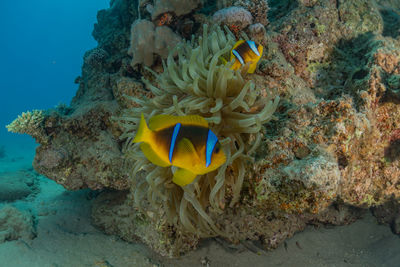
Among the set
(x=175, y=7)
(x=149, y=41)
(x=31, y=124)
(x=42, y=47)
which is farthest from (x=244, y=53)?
(x=42, y=47)

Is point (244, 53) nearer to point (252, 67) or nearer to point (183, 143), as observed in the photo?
point (252, 67)

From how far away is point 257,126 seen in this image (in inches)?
79.2

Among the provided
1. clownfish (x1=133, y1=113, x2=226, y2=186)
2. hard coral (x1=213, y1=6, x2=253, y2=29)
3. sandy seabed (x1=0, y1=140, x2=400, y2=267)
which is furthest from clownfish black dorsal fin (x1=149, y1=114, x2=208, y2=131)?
hard coral (x1=213, y1=6, x2=253, y2=29)

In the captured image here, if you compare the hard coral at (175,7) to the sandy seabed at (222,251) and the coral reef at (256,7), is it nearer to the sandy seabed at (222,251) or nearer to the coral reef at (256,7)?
the coral reef at (256,7)

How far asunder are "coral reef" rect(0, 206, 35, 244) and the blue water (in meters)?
74.5

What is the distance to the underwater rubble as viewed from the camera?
2127 mm

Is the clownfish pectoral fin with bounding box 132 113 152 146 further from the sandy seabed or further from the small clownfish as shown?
the sandy seabed

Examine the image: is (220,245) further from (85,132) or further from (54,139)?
(54,139)

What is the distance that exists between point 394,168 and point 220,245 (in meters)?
2.23

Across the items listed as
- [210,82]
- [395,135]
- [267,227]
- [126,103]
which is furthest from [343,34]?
[126,103]

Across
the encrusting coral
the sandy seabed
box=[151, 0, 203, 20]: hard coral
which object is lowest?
the sandy seabed

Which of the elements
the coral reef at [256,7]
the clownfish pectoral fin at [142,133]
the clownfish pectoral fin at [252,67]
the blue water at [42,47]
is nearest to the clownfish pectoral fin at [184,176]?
the clownfish pectoral fin at [142,133]

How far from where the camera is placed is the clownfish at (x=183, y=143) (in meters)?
1.44

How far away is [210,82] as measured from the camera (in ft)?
7.34
